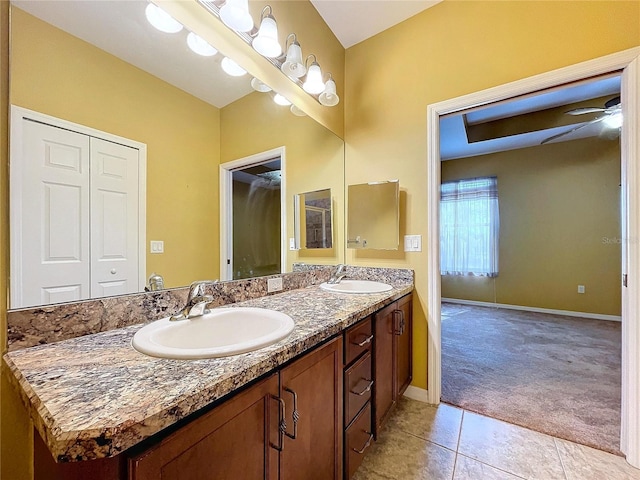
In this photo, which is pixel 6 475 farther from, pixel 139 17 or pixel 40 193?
pixel 139 17

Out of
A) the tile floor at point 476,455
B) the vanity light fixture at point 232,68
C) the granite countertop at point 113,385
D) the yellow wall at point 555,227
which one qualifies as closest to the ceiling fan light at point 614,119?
the yellow wall at point 555,227

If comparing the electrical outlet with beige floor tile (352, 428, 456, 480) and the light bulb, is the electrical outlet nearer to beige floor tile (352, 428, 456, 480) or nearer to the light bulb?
beige floor tile (352, 428, 456, 480)

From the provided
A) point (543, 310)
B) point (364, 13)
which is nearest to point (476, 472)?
point (364, 13)

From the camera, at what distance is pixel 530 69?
1497mm

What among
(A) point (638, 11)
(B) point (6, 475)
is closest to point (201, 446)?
(B) point (6, 475)

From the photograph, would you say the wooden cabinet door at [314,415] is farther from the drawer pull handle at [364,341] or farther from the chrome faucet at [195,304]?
the chrome faucet at [195,304]

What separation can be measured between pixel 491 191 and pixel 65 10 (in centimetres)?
504

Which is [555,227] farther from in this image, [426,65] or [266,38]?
[266,38]

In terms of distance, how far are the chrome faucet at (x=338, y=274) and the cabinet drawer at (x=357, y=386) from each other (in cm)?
71

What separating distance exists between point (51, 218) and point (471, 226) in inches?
198

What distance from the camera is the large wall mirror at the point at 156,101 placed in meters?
0.76

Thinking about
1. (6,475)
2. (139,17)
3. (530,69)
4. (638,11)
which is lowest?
(6,475)

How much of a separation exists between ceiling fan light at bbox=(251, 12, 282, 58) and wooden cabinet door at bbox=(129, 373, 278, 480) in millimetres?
1488

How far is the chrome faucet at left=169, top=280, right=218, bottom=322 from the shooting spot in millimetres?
934
